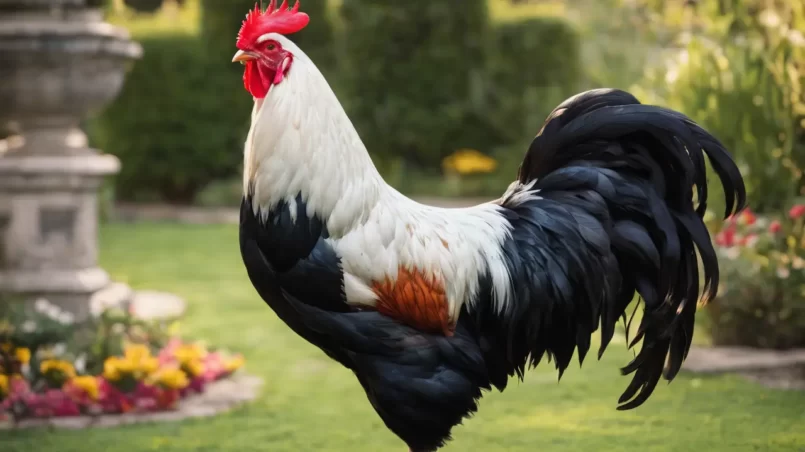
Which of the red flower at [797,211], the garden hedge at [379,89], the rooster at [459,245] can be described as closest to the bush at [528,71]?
the garden hedge at [379,89]

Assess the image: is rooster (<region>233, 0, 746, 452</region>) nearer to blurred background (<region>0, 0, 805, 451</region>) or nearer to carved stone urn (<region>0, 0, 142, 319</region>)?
blurred background (<region>0, 0, 805, 451</region>)

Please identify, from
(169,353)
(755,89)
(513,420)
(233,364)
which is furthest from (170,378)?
(755,89)

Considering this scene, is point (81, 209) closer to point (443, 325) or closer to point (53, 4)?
point (53, 4)

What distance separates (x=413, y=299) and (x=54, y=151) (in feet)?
12.6

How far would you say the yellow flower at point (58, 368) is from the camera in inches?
222

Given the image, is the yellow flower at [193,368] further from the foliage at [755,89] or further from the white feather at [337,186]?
the foliage at [755,89]

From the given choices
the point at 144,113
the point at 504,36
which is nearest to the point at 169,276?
the point at 144,113

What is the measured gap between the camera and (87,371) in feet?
19.4

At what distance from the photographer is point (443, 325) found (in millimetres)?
3658

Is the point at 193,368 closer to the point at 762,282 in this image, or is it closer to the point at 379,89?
the point at 762,282

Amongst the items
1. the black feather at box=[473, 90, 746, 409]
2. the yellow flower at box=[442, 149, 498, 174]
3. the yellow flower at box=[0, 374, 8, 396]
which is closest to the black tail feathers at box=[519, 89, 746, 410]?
the black feather at box=[473, 90, 746, 409]

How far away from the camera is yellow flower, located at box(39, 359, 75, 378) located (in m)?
5.64

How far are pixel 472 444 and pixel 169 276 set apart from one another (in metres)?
5.65

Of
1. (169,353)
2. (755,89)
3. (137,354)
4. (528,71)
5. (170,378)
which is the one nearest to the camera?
(170,378)
